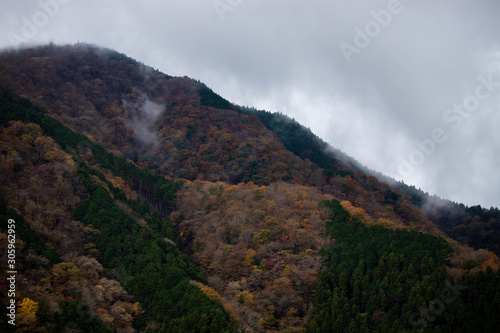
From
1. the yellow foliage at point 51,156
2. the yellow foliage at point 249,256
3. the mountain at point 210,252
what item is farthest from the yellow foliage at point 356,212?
the yellow foliage at point 51,156

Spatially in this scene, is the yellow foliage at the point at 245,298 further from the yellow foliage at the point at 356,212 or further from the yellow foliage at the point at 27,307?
the yellow foliage at the point at 356,212

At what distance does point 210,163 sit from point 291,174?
17814 mm

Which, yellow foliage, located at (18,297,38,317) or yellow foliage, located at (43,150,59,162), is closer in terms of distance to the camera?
yellow foliage, located at (18,297,38,317)

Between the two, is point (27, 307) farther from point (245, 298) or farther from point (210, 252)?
point (210, 252)

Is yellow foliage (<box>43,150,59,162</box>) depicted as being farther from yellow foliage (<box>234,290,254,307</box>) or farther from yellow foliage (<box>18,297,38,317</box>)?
yellow foliage (<box>234,290,254,307</box>)

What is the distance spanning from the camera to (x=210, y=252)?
49469mm

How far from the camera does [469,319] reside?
100 feet

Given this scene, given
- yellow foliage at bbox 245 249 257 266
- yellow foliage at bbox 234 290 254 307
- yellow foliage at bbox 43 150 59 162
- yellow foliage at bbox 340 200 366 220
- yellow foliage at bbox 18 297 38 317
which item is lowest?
yellow foliage at bbox 18 297 38 317

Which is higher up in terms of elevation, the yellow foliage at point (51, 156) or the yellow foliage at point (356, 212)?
the yellow foliage at point (356, 212)

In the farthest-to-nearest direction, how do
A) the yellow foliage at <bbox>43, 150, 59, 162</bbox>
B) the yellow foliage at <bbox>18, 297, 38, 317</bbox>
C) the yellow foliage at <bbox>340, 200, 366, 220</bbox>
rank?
the yellow foliage at <bbox>340, 200, 366, 220</bbox>
the yellow foliage at <bbox>43, 150, 59, 162</bbox>
the yellow foliage at <bbox>18, 297, 38, 317</bbox>

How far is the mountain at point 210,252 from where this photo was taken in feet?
104

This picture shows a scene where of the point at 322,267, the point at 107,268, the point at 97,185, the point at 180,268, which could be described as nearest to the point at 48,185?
the point at 97,185

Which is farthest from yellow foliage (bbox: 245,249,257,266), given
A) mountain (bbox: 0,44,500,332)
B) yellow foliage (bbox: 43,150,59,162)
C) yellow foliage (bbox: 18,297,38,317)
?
yellow foliage (bbox: 43,150,59,162)

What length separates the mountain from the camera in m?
31.5
